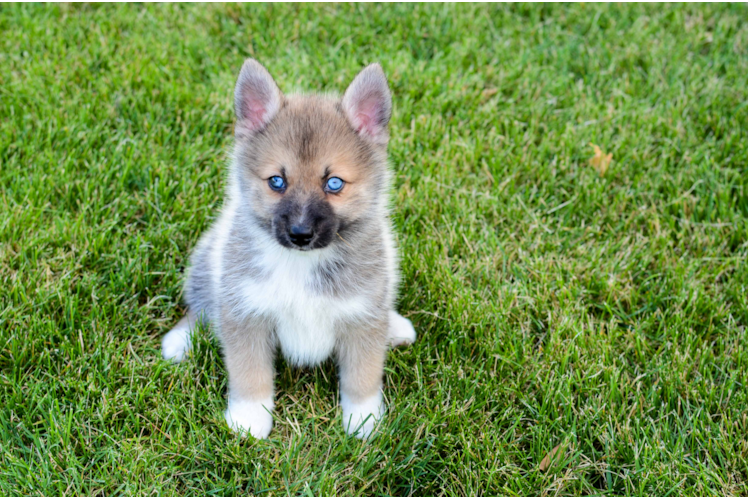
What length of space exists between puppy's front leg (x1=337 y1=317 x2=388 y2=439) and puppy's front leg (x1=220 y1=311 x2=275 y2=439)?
0.34 meters

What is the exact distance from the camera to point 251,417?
2986 millimetres

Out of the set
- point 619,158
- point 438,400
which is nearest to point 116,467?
point 438,400

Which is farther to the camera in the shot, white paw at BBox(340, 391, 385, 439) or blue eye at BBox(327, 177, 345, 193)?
white paw at BBox(340, 391, 385, 439)

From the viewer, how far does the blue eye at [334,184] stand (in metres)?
2.67

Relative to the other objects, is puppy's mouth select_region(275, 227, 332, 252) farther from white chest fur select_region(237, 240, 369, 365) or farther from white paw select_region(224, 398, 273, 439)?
white paw select_region(224, 398, 273, 439)

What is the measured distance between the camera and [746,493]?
2.79 meters

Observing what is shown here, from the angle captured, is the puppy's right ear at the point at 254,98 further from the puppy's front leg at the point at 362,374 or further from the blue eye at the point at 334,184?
the puppy's front leg at the point at 362,374

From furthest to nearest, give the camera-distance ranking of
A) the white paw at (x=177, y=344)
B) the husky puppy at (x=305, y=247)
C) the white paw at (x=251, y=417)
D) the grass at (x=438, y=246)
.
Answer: the white paw at (x=177, y=344) → the white paw at (x=251, y=417) → the grass at (x=438, y=246) → the husky puppy at (x=305, y=247)

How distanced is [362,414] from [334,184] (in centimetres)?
104

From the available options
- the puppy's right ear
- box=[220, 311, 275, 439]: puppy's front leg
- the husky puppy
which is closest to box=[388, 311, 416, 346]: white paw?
the husky puppy

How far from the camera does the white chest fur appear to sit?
2861mm

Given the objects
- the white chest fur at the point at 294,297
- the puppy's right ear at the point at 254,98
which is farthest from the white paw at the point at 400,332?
the puppy's right ear at the point at 254,98

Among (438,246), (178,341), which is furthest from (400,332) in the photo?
(178,341)

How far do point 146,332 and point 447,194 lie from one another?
1.86 meters
